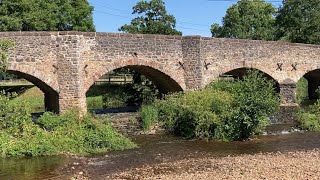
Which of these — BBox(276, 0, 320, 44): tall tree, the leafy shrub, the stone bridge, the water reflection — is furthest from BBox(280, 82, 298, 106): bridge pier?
the water reflection

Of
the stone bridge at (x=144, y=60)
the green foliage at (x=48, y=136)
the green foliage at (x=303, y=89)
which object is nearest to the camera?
the green foliage at (x=48, y=136)

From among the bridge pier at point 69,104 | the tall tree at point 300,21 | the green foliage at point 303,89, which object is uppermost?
the tall tree at point 300,21

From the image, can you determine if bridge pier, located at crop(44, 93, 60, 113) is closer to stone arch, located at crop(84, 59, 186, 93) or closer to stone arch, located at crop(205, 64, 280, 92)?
stone arch, located at crop(84, 59, 186, 93)

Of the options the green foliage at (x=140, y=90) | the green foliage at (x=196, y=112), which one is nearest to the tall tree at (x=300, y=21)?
the green foliage at (x=140, y=90)

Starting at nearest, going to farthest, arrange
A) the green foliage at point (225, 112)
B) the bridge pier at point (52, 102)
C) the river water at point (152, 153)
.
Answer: the river water at point (152, 153)
the green foliage at point (225, 112)
the bridge pier at point (52, 102)

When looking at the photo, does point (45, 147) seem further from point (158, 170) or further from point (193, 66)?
point (193, 66)

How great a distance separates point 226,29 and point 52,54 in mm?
45766

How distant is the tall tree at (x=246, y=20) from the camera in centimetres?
6304

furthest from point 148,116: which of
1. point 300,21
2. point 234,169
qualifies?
point 300,21

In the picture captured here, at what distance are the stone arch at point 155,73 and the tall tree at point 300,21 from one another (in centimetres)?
2250

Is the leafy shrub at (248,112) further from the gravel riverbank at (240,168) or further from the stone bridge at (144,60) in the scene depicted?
the stone bridge at (144,60)

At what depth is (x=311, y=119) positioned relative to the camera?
24547 mm

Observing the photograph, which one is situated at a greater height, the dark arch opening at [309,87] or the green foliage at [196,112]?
the dark arch opening at [309,87]

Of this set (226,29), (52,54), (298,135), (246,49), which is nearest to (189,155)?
(298,135)
